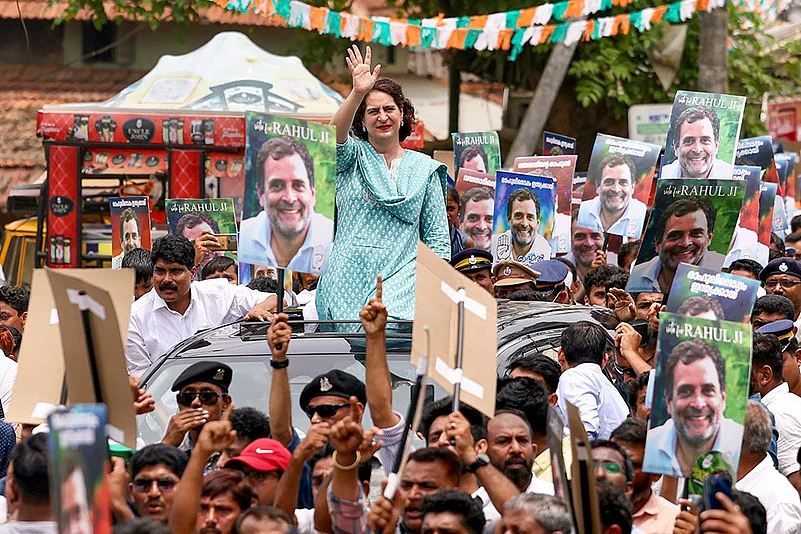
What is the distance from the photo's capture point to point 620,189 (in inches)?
404

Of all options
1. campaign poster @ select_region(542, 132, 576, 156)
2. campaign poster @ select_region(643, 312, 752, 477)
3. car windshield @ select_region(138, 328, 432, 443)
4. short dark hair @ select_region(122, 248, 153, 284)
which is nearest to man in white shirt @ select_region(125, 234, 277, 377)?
short dark hair @ select_region(122, 248, 153, 284)

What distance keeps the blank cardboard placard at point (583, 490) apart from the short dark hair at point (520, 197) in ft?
19.3

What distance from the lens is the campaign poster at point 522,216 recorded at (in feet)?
33.7

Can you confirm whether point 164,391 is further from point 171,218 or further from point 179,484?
point 171,218

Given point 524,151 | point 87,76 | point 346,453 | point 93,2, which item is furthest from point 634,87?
point 346,453

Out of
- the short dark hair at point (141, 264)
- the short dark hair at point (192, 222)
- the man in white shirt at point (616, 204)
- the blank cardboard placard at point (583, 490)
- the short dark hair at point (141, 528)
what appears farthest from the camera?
the short dark hair at point (192, 222)

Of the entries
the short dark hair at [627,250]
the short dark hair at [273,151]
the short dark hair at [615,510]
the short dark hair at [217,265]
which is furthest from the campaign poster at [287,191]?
the short dark hair at [627,250]

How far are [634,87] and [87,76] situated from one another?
918 cm

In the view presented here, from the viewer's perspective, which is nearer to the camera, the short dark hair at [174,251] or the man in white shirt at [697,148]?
the short dark hair at [174,251]

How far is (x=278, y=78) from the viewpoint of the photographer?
1778cm

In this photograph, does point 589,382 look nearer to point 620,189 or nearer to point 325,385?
point 325,385

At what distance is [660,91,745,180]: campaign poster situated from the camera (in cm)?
993

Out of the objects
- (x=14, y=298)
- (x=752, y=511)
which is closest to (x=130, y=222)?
(x=14, y=298)

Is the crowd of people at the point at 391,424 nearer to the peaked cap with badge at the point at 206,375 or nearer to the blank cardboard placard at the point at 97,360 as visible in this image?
the peaked cap with badge at the point at 206,375
